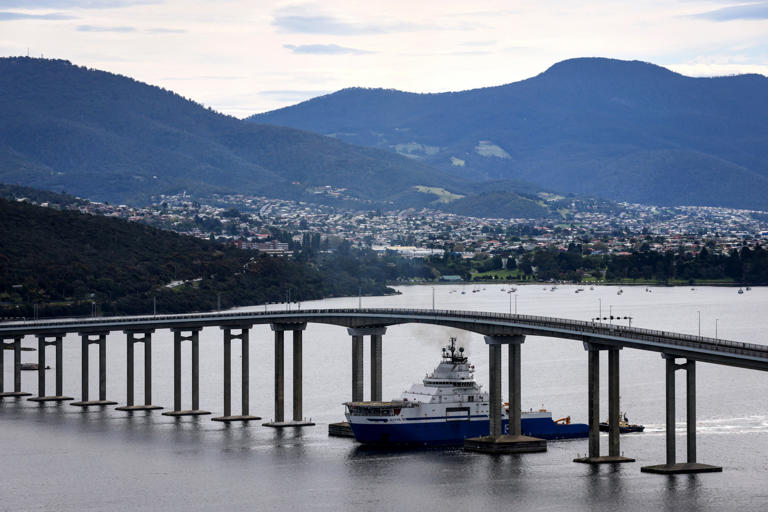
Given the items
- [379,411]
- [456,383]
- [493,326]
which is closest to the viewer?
[493,326]

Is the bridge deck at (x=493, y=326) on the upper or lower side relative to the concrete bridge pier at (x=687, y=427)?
upper

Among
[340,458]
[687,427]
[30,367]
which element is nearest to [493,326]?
[340,458]

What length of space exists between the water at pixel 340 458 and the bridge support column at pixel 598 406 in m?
1.03

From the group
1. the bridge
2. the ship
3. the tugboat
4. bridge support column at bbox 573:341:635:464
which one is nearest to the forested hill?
the bridge

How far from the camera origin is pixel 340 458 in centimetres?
7781

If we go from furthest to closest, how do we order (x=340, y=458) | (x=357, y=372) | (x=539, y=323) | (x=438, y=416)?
(x=357, y=372) → (x=438, y=416) → (x=340, y=458) → (x=539, y=323)

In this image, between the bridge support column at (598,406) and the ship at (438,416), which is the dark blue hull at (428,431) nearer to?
the ship at (438,416)

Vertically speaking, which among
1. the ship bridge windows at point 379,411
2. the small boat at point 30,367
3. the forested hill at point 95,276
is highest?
the forested hill at point 95,276

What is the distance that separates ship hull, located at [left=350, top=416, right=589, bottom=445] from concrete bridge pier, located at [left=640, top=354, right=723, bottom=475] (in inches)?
587

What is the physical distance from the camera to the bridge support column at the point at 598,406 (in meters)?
70.4

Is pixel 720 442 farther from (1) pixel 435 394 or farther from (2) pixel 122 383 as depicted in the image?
(2) pixel 122 383

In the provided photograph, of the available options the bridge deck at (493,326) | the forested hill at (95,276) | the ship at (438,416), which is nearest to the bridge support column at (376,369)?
the bridge deck at (493,326)

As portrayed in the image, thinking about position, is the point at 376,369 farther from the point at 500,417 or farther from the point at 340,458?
the point at 500,417

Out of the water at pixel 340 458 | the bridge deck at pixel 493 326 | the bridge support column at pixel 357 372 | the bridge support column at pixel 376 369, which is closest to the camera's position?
the bridge deck at pixel 493 326
